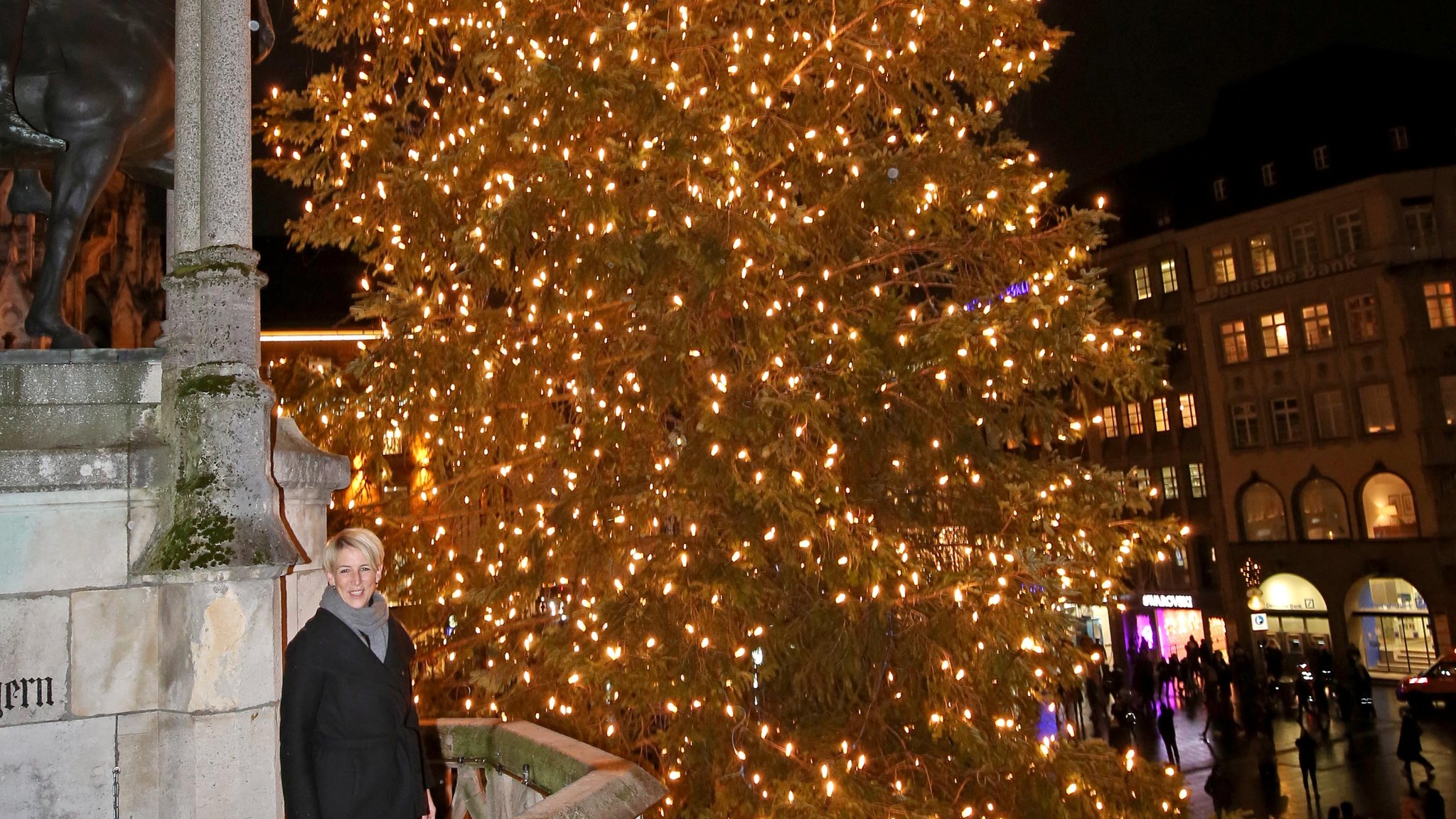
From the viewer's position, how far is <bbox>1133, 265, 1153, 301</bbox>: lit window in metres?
41.1

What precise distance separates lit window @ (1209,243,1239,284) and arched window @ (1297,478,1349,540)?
7612 mm

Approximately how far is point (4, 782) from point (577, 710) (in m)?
3.67

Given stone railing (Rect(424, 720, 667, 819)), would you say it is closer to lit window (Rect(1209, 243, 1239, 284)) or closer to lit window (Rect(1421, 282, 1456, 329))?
lit window (Rect(1421, 282, 1456, 329))

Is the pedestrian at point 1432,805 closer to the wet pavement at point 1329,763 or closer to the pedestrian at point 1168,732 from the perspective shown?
the wet pavement at point 1329,763

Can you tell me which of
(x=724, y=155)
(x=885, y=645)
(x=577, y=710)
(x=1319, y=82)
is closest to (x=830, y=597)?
(x=885, y=645)

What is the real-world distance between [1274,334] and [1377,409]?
14.4ft

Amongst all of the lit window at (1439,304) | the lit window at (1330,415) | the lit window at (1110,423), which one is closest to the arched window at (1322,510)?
the lit window at (1330,415)

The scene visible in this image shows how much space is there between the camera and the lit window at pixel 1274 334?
3638cm

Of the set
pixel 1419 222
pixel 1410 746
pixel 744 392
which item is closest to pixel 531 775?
pixel 744 392

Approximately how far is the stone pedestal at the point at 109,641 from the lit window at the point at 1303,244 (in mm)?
37472

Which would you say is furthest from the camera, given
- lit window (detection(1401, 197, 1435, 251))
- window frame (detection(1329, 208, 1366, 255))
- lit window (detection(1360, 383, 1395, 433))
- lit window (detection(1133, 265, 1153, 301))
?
lit window (detection(1133, 265, 1153, 301))

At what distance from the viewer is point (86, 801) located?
4.47 m

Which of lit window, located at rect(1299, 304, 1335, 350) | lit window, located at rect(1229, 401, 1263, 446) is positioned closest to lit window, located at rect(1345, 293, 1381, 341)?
lit window, located at rect(1299, 304, 1335, 350)

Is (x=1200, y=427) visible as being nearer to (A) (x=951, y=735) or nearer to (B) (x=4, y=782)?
(A) (x=951, y=735)
